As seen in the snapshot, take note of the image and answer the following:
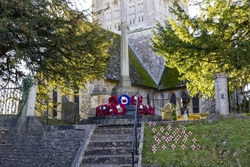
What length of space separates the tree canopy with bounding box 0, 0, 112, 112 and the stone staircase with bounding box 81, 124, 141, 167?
4256mm

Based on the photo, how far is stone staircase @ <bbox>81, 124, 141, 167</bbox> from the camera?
7555mm

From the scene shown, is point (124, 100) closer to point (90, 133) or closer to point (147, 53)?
point (90, 133)

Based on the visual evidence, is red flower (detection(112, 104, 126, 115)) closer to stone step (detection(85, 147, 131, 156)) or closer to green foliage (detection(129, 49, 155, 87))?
stone step (detection(85, 147, 131, 156))

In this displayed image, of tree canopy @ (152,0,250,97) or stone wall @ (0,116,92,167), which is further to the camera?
tree canopy @ (152,0,250,97)

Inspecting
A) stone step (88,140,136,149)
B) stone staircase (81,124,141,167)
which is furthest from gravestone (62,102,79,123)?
stone step (88,140,136,149)

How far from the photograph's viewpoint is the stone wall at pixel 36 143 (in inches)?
344

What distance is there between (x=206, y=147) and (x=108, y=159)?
2.64 meters

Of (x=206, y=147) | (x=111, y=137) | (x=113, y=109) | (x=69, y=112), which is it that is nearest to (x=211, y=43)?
(x=113, y=109)

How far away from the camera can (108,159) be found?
7641 millimetres

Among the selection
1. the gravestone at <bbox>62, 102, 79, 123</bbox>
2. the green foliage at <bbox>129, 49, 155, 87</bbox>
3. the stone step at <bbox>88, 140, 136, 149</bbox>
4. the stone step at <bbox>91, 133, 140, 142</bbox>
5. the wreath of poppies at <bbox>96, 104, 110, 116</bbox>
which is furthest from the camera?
the green foliage at <bbox>129, 49, 155, 87</bbox>

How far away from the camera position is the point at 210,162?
23.6 ft

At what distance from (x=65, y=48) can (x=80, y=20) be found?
4.52ft

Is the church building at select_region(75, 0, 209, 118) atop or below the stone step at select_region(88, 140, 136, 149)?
atop

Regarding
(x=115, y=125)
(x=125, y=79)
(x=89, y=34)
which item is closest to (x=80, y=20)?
(x=89, y=34)
